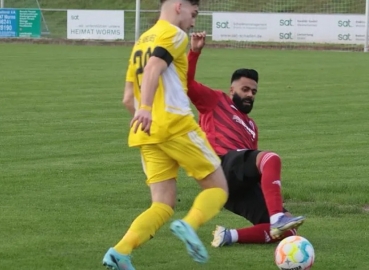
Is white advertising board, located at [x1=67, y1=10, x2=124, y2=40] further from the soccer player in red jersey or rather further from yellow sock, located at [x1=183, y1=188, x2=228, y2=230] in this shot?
yellow sock, located at [x1=183, y1=188, x2=228, y2=230]

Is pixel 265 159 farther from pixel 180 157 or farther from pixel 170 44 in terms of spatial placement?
pixel 170 44

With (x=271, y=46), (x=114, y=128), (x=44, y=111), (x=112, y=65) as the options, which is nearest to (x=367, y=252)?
(x=114, y=128)

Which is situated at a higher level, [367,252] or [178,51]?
[178,51]

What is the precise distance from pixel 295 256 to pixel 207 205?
25.1 inches

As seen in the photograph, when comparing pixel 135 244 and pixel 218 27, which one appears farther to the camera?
pixel 218 27

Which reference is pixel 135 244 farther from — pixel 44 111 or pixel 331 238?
pixel 44 111

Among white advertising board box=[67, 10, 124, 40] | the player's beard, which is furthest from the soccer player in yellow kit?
white advertising board box=[67, 10, 124, 40]

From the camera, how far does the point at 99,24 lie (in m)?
42.1

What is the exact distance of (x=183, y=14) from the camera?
570 centimetres

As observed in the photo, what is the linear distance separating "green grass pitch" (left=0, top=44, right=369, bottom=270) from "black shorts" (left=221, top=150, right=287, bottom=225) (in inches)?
11.0

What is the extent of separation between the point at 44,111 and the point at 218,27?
25687 millimetres

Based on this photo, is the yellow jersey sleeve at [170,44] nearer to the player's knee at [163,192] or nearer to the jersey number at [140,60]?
the jersey number at [140,60]

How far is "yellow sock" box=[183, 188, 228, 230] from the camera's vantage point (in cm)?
568

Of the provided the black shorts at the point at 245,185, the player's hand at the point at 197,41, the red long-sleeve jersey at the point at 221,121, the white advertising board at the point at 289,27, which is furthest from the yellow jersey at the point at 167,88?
the white advertising board at the point at 289,27
